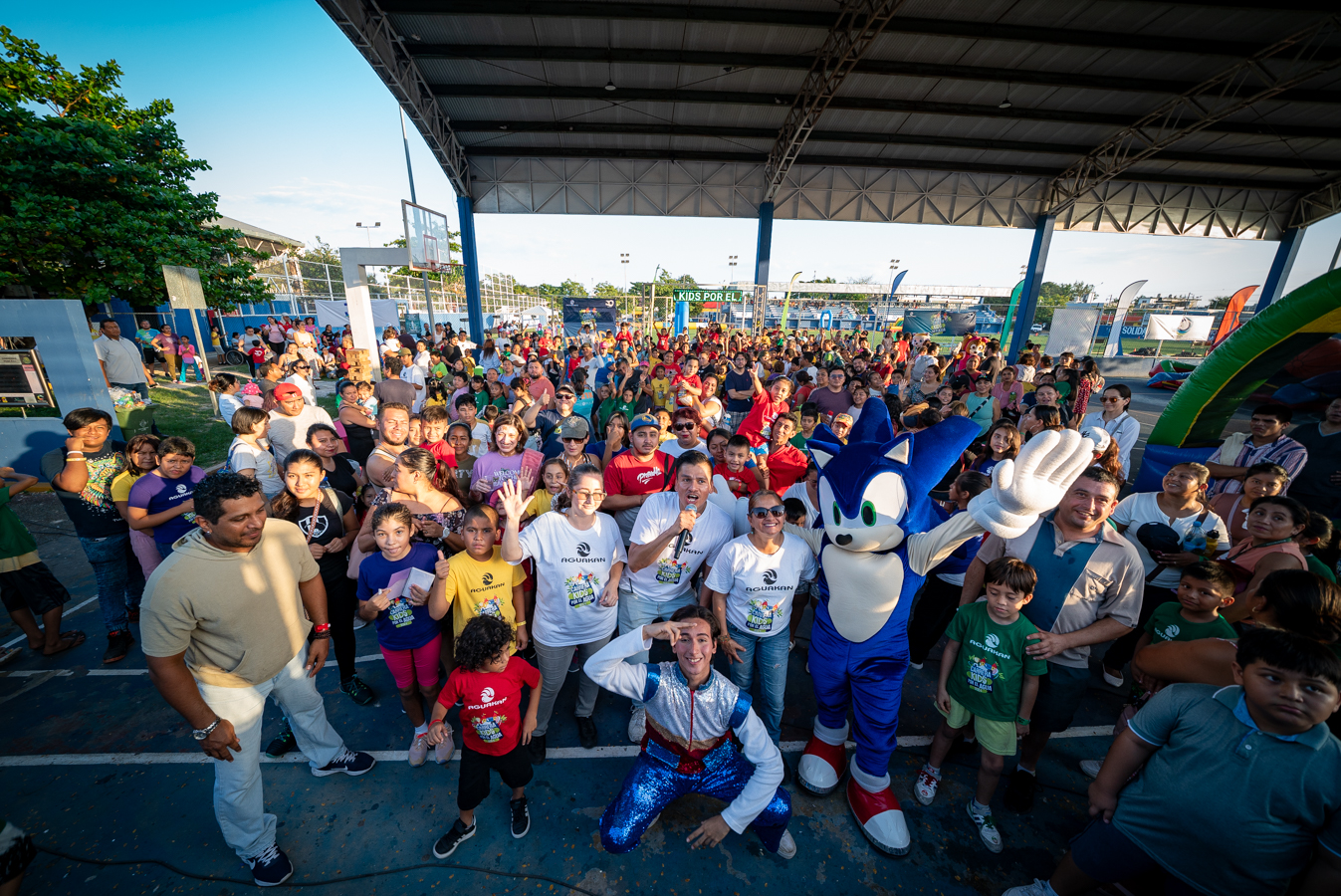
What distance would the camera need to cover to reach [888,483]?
2348mm

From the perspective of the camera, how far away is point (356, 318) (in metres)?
9.57

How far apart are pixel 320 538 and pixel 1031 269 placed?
22266 mm

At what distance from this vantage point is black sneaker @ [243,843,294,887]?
88.0 inches

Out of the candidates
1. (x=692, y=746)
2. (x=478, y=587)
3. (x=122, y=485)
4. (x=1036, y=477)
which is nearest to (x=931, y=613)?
(x=1036, y=477)

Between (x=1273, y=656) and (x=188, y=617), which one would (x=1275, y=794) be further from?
(x=188, y=617)

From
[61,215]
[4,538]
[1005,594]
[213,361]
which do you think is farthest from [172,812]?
[213,361]

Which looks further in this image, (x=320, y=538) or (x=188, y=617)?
(x=320, y=538)

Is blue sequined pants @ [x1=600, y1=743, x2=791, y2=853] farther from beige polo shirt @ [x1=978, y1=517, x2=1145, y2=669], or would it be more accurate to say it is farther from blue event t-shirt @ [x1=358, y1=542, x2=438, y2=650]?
beige polo shirt @ [x1=978, y1=517, x2=1145, y2=669]

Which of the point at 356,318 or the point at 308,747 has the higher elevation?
the point at 356,318

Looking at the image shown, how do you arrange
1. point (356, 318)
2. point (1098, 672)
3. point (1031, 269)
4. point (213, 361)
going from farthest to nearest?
A: point (213, 361) → point (1031, 269) → point (356, 318) → point (1098, 672)

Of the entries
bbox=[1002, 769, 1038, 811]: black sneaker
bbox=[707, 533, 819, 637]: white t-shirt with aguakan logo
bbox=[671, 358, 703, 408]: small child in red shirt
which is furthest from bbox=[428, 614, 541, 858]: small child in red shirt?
bbox=[671, 358, 703, 408]: small child in red shirt

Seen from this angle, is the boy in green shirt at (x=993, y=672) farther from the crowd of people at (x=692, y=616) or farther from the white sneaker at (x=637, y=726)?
the white sneaker at (x=637, y=726)

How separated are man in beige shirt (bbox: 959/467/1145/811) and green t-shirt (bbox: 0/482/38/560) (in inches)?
260

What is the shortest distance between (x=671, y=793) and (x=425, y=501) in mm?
2374
